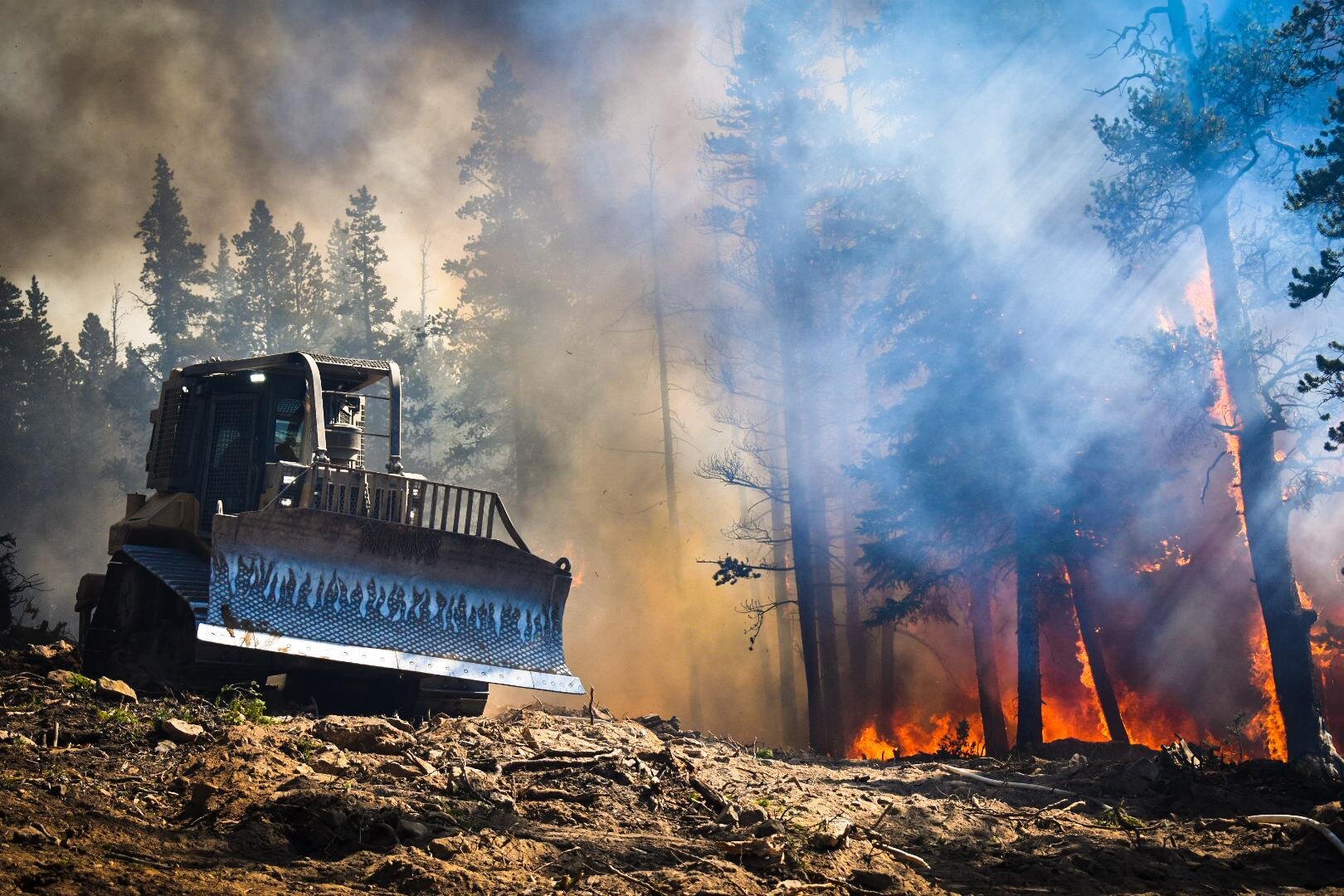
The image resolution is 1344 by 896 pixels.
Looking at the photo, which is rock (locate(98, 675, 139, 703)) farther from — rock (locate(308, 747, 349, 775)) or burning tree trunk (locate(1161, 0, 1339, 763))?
burning tree trunk (locate(1161, 0, 1339, 763))

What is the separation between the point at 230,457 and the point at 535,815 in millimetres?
6882

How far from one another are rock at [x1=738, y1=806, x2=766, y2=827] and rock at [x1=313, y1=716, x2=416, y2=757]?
302 cm

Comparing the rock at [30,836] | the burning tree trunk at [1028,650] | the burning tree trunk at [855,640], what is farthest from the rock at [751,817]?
the burning tree trunk at [855,640]

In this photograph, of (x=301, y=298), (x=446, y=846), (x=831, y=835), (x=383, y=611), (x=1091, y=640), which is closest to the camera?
(x=446, y=846)

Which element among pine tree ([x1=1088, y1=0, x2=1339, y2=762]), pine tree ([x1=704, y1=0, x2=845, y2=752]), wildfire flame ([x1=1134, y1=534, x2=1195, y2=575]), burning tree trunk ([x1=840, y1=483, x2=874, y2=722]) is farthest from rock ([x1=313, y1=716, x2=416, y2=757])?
wildfire flame ([x1=1134, y1=534, x2=1195, y2=575])

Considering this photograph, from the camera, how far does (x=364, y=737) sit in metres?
8.52

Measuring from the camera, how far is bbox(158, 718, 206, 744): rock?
7.70 meters

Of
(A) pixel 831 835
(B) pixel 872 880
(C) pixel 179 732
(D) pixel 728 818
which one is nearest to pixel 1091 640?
(A) pixel 831 835

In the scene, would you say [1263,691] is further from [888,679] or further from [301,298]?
[301,298]

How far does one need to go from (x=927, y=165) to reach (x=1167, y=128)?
5.97 m

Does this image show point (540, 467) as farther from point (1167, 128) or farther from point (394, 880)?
point (394, 880)

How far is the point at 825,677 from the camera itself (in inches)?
810

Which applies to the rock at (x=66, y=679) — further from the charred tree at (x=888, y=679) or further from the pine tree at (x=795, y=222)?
the charred tree at (x=888, y=679)

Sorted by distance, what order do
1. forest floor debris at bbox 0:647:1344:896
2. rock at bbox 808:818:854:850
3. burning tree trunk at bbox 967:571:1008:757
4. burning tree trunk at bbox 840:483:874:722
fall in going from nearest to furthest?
forest floor debris at bbox 0:647:1344:896 → rock at bbox 808:818:854:850 → burning tree trunk at bbox 967:571:1008:757 → burning tree trunk at bbox 840:483:874:722
